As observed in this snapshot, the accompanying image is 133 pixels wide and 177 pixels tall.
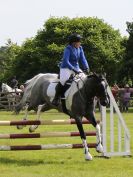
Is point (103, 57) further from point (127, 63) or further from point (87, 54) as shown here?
point (127, 63)

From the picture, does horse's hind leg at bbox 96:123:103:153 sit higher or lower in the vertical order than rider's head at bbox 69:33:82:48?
lower

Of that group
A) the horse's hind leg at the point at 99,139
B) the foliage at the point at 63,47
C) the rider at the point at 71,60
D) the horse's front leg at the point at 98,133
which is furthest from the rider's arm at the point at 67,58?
the foliage at the point at 63,47

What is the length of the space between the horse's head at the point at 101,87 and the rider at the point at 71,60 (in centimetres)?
58

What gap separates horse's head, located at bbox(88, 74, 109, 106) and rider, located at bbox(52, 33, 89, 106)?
578 mm

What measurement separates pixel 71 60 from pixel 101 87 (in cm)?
105

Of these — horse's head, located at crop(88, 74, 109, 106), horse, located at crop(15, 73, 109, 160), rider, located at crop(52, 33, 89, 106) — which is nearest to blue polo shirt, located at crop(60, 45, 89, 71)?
rider, located at crop(52, 33, 89, 106)

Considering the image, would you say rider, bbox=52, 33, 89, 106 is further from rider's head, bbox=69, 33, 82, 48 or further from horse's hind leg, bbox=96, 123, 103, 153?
horse's hind leg, bbox=96, 123, 103, 153

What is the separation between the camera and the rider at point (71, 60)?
12609 millimetres

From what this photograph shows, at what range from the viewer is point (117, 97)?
37469 millimetres

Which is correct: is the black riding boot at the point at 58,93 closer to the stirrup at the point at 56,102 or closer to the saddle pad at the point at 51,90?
the stirrup at the point at 56,102

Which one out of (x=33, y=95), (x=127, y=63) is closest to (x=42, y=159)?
(x=33, y=95)

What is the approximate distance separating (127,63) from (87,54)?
69.1 ft

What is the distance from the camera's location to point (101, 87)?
40.2 feet

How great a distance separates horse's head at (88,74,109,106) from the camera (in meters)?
12.2
